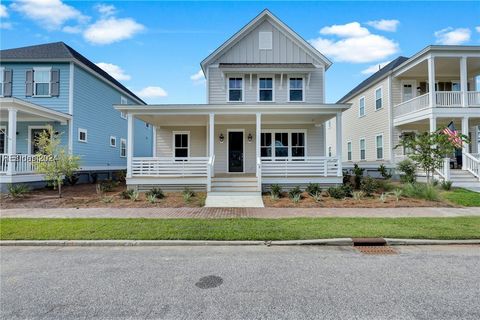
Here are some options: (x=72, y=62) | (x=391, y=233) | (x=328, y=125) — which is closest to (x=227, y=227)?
(x=391, y=233)

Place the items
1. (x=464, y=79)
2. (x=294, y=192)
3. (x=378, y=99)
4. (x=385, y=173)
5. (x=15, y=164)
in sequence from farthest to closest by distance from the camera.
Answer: (x=378, y=99), (x=385, y=173), (x=464, y=79), (x=15, y=164), (x=294, y=192)

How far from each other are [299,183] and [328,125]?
20.1 metres

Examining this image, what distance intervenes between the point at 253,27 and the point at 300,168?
917 centimetres

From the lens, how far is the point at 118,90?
70.4 feet

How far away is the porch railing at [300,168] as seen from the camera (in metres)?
12.6

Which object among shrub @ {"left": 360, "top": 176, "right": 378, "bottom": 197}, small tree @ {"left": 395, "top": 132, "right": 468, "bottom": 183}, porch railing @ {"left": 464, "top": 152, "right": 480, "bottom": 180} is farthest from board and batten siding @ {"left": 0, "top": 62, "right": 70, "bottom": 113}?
porch railing @ {"left": 464, "top": 152, "right": 480, "bottom": 180}

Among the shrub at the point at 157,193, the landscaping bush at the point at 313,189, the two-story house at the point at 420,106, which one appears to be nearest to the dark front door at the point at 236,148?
the landscaping bush at the point at 313,189

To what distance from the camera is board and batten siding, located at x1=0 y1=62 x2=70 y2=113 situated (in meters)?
16.0

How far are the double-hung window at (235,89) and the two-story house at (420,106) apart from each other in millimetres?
9874

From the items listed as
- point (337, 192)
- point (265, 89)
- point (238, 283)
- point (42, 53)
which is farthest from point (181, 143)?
point (238, 283)

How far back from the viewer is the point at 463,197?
11.0 metres

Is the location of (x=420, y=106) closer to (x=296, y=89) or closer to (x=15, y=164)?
(x=296, y=89)

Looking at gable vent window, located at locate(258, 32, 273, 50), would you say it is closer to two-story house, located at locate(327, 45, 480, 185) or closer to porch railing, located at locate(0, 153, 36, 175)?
two-story house, located at locate(327, 45, 480, 185)

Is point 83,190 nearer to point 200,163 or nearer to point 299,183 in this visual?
point 200,163
